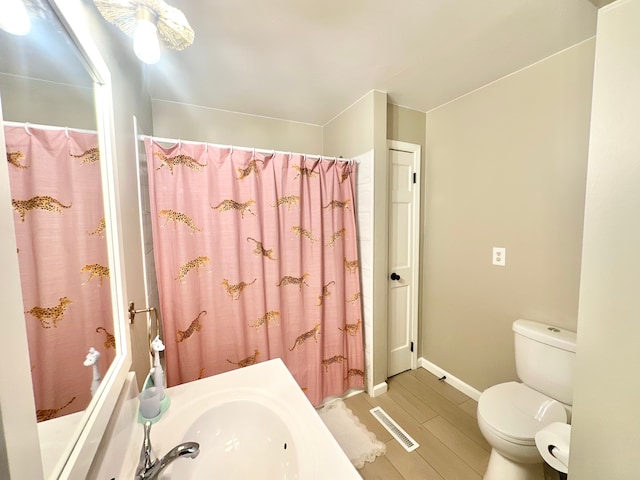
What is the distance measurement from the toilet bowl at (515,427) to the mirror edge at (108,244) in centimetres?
158

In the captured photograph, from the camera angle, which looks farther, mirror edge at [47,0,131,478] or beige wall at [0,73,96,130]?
mirror edge at [47,0,131,478]

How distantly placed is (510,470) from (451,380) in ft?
2.87

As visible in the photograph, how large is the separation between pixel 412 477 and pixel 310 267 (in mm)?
1337

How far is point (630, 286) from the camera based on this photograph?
665 mm

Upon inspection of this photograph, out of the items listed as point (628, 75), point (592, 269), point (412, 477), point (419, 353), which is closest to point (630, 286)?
point (592, 269)

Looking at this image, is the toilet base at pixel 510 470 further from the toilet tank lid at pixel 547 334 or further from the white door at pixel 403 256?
the white door at pixel 403 256

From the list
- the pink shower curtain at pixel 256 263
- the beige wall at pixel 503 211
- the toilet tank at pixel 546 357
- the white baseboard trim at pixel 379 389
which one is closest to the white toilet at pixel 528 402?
the toilet tank at pixel 546 357

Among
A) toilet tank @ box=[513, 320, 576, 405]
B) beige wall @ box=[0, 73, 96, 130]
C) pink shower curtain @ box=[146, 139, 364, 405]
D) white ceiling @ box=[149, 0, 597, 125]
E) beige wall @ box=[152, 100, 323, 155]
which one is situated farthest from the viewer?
beige wall @ box=[152, 100, 323, 155]

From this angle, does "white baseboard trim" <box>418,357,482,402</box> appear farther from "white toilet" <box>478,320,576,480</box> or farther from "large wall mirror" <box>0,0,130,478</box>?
"large wall mirror" <box>0,0,130,478</box>

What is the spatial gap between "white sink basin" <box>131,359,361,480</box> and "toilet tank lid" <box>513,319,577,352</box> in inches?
52.9

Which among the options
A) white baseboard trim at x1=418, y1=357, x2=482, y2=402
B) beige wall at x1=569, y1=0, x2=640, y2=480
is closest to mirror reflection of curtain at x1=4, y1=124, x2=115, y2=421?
beige wall at x1=569, y1=0, x2=640, y2=480

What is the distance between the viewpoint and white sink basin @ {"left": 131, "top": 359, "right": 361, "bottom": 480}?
0.79 metres

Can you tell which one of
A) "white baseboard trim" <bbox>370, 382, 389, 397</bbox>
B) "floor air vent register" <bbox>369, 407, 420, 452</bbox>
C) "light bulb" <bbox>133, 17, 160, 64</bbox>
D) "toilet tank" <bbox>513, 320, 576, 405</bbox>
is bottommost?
"floor air vent register" <bbox>369, 407, 420, 452</bbox>

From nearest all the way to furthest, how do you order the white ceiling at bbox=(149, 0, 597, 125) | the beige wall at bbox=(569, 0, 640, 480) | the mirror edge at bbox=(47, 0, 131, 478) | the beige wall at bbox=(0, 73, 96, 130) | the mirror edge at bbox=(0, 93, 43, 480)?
the mirror edge at bbox=(0, 93, 43, 480) < the beige wall at bbox=(0, 73, 96, 130) < the mirror edge at bbox=(47, 0, 131, 478) < the beige wall at bbox=(569, 0, 640, 480) < the white ceiling at bbox=(149, 0, 597, 125)
